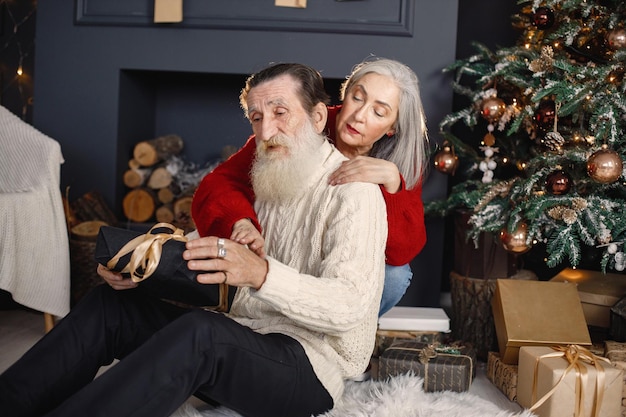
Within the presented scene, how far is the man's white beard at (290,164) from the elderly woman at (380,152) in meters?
0.12

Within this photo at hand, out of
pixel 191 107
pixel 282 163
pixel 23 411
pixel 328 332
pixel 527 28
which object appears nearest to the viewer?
pixel 23 411

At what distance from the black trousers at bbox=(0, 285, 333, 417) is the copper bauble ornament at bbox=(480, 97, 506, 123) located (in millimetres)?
1502

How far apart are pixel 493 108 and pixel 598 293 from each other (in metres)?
0.80

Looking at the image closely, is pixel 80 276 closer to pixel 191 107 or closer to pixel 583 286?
pixel 191 107

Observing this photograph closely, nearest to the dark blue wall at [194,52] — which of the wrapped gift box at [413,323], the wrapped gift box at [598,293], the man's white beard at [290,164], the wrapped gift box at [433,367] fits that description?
the wrapped gift box at [413,323]

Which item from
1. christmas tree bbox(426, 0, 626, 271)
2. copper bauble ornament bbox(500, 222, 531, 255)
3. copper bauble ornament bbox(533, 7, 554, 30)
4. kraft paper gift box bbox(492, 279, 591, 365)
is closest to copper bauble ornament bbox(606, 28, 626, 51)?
christmas tree bbox(426, 0, 626, 271)

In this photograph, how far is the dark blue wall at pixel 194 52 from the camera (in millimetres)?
3033

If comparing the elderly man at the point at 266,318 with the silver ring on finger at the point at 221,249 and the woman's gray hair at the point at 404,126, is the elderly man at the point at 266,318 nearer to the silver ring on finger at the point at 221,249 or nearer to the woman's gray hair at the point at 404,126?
the silver ring on finger at the point at 221,249

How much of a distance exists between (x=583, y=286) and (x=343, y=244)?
1445mm

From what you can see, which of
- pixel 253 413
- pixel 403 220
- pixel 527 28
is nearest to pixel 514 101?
pixel 527 28

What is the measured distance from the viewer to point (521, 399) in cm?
202

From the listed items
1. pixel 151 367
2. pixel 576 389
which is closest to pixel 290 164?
pixel 151 367

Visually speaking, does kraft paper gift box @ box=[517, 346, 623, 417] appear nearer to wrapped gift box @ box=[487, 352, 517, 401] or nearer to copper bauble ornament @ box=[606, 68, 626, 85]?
wrapped gift box @ box=[487, 352, 517, 401]

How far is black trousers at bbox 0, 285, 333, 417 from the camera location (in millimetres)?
1247
